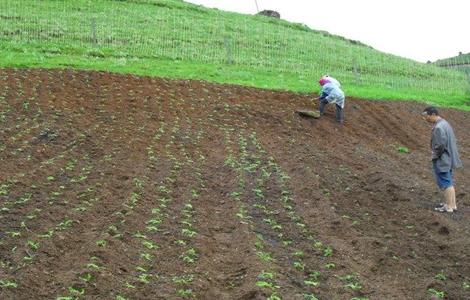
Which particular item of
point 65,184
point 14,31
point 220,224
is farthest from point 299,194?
point 14,31

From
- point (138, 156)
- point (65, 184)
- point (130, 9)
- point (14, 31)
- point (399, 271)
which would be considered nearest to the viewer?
point (399, 271)

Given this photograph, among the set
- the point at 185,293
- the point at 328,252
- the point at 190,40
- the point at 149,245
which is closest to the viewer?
the point at 185,293

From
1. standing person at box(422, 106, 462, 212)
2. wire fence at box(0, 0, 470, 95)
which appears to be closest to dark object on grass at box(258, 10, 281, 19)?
wire fence at box(0, 0, 470, 95)

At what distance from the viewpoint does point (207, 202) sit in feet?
29.9

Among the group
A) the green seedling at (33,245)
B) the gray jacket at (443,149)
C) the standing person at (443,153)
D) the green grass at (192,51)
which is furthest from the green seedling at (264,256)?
the green grass at (192,51)

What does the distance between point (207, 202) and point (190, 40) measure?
21051mm

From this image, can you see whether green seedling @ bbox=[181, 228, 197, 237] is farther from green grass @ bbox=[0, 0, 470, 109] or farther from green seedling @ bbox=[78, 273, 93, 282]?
green grass @ bbox=[0, 0, 470, 109]

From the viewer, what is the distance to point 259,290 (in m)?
5.89

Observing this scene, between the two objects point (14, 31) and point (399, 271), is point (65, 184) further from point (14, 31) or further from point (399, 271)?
point (14, 31)

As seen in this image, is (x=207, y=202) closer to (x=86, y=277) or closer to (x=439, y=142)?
(x=86, y=277)

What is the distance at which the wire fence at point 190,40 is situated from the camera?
25.4m

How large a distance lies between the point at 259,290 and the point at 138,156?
19.5 feet

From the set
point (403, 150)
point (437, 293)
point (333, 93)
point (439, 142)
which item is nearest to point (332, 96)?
point (333, 93)

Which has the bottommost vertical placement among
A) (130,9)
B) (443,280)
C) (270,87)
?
(443,280)
